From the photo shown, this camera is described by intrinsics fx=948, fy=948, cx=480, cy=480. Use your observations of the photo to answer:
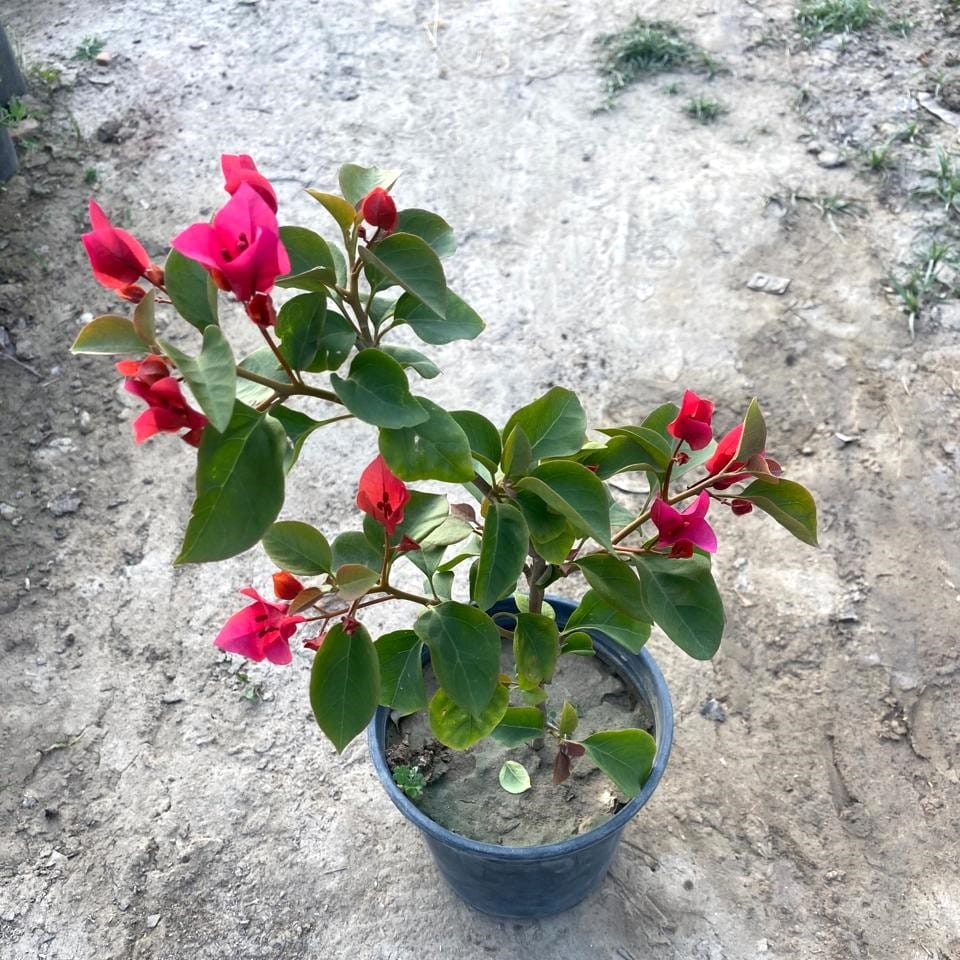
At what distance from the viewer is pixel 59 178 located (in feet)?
10.6

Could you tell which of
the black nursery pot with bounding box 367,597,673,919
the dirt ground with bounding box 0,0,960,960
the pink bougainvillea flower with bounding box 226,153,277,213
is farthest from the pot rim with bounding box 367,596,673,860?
the pink bougainvillea flower with bounding box 226,153,277,213

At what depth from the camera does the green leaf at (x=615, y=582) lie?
113 cm

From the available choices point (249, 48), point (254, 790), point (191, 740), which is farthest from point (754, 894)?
point (249, 48)

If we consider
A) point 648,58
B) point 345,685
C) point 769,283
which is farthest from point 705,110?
point 345,685

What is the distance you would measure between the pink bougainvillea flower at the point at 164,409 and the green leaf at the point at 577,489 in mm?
352

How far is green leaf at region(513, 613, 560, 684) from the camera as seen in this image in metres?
1.23

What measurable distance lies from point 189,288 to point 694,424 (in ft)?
1.82

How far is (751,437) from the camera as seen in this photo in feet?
3.43

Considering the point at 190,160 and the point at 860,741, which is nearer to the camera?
the point at 860,741

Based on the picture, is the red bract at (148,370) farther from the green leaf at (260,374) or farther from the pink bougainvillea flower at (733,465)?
the pink bougainvillea flower at (733,465)

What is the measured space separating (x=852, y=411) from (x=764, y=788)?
1.08m

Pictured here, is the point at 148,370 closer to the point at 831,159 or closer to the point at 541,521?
the point at 541,521

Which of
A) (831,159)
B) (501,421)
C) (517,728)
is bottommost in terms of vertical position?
(501,421)

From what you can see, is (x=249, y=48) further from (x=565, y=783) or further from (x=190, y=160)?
(x=565, y=783)
